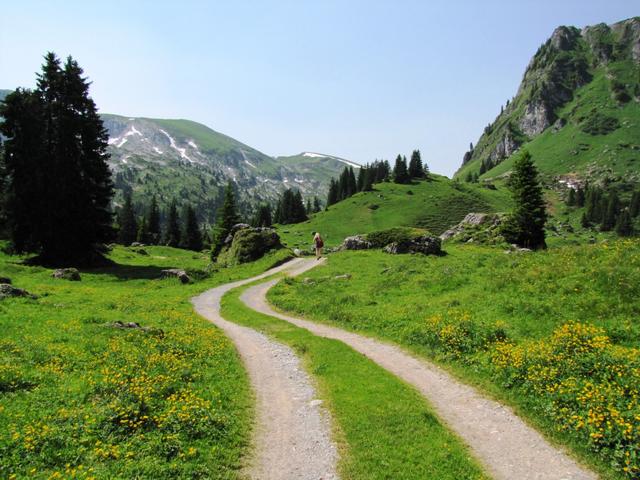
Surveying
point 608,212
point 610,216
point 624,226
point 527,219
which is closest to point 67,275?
point 527,219

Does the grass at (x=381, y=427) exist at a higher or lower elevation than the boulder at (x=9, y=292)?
lower

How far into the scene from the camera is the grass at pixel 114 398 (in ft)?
27.4

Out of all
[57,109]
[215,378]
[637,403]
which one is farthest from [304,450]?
[57,109]

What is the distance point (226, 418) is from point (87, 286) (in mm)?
29974

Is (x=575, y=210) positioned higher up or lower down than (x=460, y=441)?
higher up

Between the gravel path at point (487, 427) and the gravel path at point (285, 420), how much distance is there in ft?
12.2

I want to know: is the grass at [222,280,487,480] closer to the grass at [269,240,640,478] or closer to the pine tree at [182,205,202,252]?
the grass at [269,240,640,478]

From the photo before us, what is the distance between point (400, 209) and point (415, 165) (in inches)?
1678

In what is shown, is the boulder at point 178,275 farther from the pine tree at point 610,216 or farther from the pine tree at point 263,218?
the pine tree at point 610,216

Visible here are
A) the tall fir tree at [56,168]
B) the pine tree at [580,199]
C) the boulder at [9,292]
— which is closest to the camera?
the boulder at [9,292]

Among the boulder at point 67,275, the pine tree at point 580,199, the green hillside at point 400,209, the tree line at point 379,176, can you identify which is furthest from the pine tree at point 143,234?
the pine tree at point 580,199

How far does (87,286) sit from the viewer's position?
34.8 metres

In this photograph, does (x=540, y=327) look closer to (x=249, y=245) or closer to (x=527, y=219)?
(x=249, y=245)

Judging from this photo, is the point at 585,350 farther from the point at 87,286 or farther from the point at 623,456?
the point at 87,286
